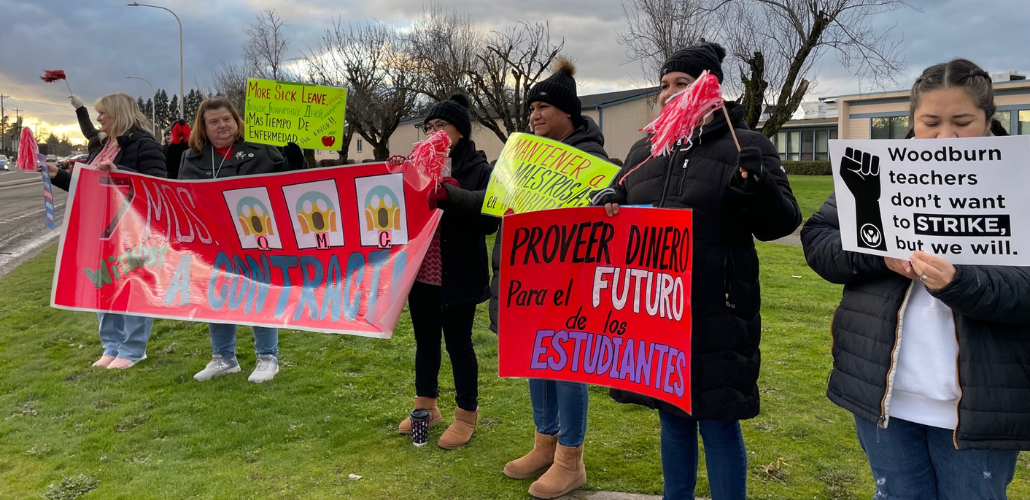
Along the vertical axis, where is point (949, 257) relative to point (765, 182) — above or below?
below

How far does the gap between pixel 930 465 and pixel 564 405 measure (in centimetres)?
169

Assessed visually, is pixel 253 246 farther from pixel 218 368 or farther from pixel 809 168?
pixel 809 168

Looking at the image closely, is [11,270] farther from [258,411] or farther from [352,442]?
[352,442]

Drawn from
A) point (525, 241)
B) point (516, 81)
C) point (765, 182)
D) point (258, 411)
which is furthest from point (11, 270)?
point (516, 81)

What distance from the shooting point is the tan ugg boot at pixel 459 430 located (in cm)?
407

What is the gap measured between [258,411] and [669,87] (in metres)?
3.47

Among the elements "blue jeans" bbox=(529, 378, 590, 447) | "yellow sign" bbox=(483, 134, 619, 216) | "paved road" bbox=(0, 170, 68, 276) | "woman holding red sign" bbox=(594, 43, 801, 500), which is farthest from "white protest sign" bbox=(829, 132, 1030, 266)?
"paved road" bbox=(0, 170, 68, 276)

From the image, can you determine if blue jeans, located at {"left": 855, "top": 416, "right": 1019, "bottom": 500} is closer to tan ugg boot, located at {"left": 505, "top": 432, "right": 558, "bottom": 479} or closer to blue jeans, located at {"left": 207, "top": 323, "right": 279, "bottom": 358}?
tan ugg boot, located at {"left": 505, "top": 432, "right": 558, "bottom": 479}

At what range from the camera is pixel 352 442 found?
4.19 meters

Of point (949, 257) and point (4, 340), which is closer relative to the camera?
point (949, 257)

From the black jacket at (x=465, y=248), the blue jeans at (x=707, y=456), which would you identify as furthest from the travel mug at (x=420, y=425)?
the blue jeans at (x=707, y=456)

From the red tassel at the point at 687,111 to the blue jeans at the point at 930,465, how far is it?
3.81 ft

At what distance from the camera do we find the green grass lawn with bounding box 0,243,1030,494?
11.8 feet

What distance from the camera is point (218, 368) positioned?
545 centimetres
